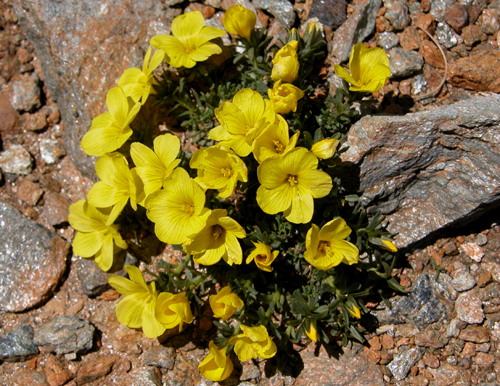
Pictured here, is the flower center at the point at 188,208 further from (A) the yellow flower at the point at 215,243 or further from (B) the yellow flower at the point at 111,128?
(B) the yellow flower at the point at 111,128

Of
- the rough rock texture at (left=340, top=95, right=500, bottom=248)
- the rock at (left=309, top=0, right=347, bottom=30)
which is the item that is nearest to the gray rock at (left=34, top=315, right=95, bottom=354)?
the rough rock texture at (left=340, top=95, right=500, bottom=248)

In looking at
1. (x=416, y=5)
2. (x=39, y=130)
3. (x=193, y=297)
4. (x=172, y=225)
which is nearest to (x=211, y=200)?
(x=172, y=225)

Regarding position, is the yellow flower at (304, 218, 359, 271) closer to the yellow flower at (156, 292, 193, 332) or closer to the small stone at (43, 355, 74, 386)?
the yellow flower at (156, 292, 193, 332)

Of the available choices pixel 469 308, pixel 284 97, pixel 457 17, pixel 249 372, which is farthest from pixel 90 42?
pixel 469 308

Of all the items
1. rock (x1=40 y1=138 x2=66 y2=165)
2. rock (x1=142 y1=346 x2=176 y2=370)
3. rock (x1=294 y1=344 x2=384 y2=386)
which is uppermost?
rock (x1=40 y1=138 x2=66 y2=165)

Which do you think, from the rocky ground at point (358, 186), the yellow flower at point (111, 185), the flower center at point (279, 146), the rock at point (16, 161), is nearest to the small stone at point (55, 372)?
the rocky ground at point (358, 186)

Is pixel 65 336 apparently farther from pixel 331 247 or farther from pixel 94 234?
pixel 331 247
